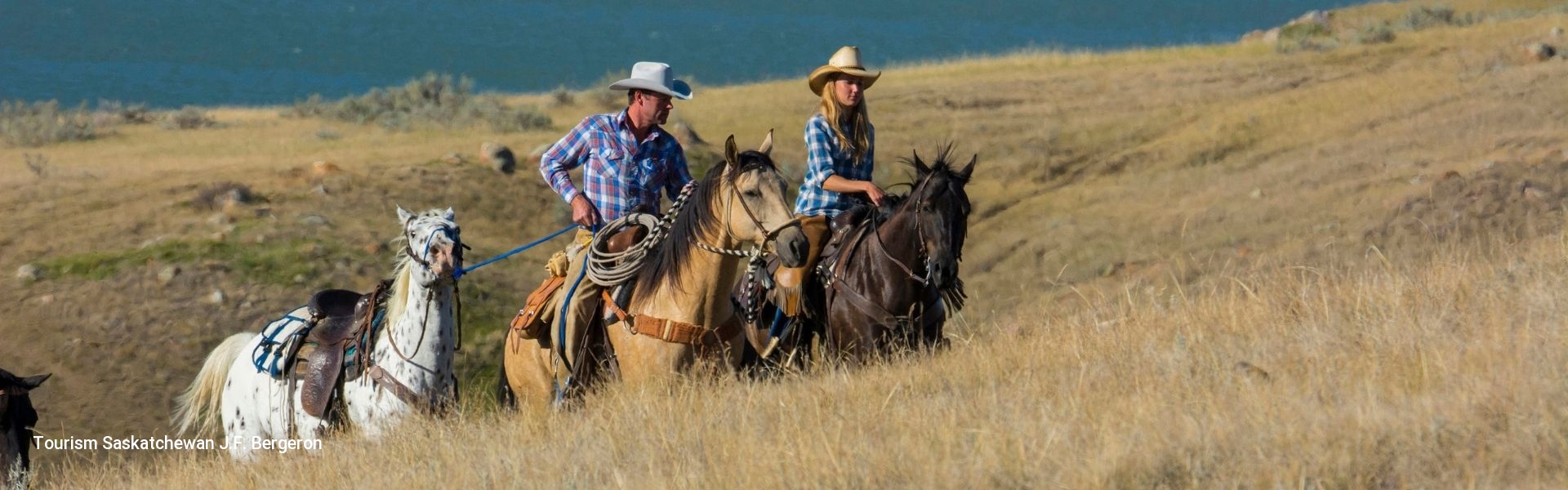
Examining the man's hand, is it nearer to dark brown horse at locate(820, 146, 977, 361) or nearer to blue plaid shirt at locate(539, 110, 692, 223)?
blue plaid shirt at locate(539, 110, 692, 223)

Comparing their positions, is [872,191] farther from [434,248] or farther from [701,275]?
[434,248]

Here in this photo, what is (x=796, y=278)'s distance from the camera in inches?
404

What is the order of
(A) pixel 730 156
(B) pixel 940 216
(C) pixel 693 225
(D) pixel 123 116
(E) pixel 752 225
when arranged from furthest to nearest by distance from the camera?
1. (D) pixel 123 116
2. (B) pixel 940 216
3. (C) pixel 693 225
4. (A) pixel 730 156
5. (E) pixel 752 225

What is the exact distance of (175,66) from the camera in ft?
233

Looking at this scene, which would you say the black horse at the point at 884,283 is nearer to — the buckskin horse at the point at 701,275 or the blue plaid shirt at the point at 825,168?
the blue plaid shirt at the point at 825,168

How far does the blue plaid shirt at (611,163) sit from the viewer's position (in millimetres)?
9008

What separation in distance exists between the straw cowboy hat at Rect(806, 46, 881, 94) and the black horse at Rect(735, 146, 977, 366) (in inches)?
25.8

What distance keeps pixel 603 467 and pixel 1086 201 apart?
64.5ft

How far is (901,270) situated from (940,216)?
472 mm

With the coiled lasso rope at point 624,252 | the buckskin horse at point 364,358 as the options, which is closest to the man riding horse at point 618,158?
the coiled lasso rope at point 624,252

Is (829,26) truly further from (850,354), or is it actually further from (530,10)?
(850,354)

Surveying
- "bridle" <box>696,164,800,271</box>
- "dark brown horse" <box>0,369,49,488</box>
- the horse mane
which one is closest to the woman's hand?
"bridle" <box>696,164,800,271</box>

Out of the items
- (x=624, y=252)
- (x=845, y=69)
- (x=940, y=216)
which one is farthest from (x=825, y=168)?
(x=624, y=252)

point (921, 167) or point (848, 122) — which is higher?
point (848, 122)
